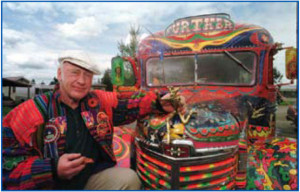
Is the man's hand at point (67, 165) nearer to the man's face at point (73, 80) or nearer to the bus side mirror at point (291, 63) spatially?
the man's face at point (73, 80)

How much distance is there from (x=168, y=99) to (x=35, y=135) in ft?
3.61

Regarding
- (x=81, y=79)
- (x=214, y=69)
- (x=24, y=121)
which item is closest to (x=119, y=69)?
(x=214, y=69)

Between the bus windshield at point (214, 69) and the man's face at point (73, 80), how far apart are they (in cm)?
163

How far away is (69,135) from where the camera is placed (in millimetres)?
1860

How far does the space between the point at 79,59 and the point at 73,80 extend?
180mm

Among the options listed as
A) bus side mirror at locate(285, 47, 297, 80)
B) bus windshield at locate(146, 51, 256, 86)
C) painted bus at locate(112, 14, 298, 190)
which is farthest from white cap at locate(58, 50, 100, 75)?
bus side mirror at locate(285, 47, 297, 80)

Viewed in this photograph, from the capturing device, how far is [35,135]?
174 centimetres

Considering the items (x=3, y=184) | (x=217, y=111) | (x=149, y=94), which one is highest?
(x=149, y=94)

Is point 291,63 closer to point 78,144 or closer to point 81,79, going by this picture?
point 81,79

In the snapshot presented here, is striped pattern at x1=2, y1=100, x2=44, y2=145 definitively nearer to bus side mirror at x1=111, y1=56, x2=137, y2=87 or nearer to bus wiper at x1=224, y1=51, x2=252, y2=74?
bus side mirror at x1=111, y1=56, x2=137, y2=87

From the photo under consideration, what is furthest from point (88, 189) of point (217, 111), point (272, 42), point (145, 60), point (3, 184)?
point (272, 42)

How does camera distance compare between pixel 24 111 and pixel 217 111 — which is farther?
pixel 217 111

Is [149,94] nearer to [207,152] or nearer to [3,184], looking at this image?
[207,152]

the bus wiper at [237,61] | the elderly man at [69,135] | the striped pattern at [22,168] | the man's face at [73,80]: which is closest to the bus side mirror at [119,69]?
the bus wiper at [237,61]
